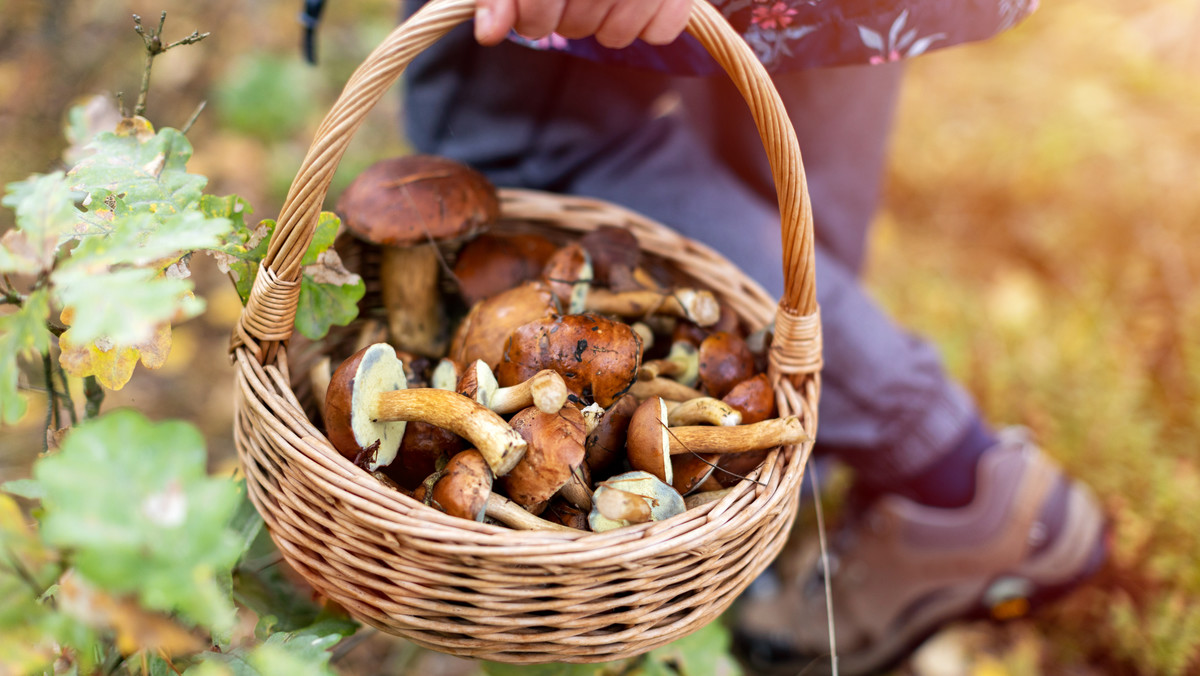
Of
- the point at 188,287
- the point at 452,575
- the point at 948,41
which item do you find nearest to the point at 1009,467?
the point at 948,41

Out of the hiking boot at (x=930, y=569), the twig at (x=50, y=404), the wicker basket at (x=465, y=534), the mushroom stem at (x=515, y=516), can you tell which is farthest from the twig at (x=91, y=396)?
the hiking boot at (x=930, y=569)

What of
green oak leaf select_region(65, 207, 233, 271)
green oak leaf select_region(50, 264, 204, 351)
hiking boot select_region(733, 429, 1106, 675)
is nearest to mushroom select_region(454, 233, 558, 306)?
green oak leaf select_region(65, 207, 233, 271)

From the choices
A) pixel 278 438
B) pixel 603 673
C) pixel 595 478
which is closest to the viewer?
pixel 278 438

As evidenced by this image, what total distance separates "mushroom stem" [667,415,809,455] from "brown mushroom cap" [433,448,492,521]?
0.28 meters

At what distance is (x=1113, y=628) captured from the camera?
1.90 m

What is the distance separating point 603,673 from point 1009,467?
115 centimetres

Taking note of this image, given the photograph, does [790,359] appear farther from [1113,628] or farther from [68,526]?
[1113,628]

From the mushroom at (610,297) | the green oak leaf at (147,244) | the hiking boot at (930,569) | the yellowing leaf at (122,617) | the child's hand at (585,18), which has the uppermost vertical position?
the child's hand at (585,18)

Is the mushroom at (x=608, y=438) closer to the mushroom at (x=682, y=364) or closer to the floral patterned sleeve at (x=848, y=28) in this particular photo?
the mushroom at (x=682, y=364)

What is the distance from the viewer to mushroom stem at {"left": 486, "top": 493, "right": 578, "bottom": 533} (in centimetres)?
98

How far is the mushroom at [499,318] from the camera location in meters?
1.17

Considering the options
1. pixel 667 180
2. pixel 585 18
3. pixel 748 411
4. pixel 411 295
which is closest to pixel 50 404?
pixel 411 295

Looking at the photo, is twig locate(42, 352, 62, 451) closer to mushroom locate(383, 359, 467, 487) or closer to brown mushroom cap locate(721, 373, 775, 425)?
mushroom locate(383, 359, 467, 487)

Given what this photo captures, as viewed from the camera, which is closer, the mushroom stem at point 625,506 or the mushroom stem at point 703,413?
the mushroom stem at point 625,506
